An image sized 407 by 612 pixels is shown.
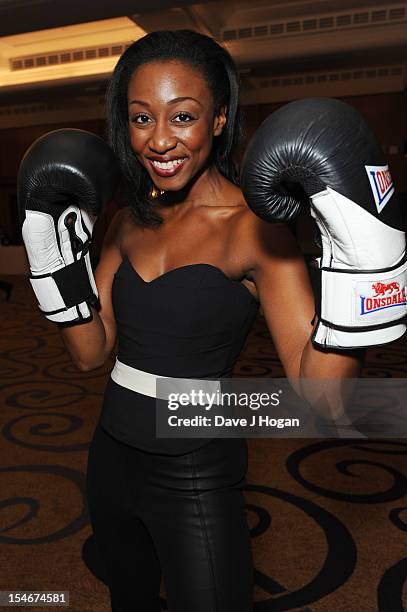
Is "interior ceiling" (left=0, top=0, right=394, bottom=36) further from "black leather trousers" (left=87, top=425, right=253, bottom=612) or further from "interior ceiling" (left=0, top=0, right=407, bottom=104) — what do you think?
"black leather trousers" (left=87, top=425, right=253, bottom=612)

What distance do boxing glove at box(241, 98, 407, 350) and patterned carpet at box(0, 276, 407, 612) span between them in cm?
97

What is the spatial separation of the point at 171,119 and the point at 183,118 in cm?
2

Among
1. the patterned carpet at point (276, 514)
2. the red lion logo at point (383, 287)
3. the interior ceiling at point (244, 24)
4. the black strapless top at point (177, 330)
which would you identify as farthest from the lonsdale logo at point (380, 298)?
the interior ceiling at point (244, 24)

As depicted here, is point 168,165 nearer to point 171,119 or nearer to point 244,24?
point 171,119

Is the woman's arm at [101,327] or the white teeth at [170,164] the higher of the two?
the white teeth at [170,164]

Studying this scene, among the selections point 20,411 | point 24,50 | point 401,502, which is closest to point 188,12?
point 24,50

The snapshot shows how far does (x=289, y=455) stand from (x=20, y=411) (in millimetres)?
1287

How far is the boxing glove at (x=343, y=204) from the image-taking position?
67 centimetres

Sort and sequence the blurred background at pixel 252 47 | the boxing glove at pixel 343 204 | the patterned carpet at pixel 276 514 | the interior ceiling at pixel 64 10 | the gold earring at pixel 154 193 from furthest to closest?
the blurred background at pixel 252 47 → the interior ceiling at pixel 64 10 → the patterned carpet at pixel 276 514 → the gold earring at pixel 154 193 → the boxing glove at pixel 343 204

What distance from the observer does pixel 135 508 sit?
86cm

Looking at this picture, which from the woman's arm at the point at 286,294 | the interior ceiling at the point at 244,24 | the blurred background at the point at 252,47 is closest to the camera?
the woman's arm at the point at 286,294
